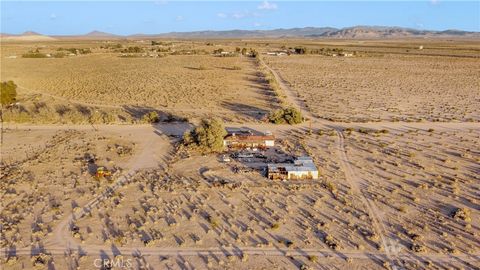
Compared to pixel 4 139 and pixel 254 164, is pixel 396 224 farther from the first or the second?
pixel 4 139

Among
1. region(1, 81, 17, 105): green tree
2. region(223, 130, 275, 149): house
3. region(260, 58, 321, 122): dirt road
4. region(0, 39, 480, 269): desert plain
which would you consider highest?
region(1, 81, 17, 105): green tree

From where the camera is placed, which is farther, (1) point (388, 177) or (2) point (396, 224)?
(1) point (388, 177)

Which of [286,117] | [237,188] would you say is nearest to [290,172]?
[237,188]

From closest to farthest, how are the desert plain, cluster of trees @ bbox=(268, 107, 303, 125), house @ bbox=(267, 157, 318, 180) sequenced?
1. the desert plain
2. house @ bbox=(267, 157, 318, 180)
3. cluster of trees @ bbox=(268, 107, 303, 125)

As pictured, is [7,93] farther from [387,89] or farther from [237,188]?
[387,89]

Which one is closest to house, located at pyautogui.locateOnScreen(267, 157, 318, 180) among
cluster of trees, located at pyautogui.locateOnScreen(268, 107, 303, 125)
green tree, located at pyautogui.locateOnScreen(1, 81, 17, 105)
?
cluster of trees, located at pyautogui.locateOnScreen(268, 107, 303, 125)

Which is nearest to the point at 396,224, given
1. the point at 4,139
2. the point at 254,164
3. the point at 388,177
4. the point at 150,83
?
the point at 388,177

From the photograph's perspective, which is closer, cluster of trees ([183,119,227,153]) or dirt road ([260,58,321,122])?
cluster of trees ([183,119,227,153])

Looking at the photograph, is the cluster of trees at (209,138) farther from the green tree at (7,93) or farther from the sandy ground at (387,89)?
Result: the green tree at (7,93)

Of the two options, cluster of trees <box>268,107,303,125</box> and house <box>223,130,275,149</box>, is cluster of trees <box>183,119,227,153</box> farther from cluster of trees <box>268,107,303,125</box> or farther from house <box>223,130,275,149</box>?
cluster of trees <box>268,107,303,125</box>
